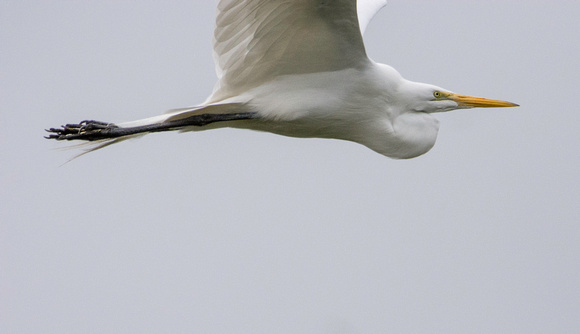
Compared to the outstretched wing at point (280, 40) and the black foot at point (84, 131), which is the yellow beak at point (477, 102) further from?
the black foot at point (84, 131)

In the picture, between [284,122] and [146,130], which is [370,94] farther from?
[146,130]

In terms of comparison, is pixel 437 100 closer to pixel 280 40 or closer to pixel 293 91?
pixel 293 91

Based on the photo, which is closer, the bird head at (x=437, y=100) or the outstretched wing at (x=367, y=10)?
the bird head at (x=437, y=100)

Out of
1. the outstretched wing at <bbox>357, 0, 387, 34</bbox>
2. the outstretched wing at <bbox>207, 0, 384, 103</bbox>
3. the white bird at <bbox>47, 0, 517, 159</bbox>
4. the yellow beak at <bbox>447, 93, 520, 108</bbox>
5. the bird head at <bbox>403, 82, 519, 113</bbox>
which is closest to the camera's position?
the outstretched wing at <bbox>207, 0, 384, 103</bbox>

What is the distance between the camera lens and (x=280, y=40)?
531 centimetres

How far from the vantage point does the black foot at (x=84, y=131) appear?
A: 5.54 m

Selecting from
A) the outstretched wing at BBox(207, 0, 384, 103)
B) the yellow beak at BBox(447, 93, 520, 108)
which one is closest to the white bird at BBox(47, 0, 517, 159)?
the outstretched wing at BBox(207, 0, 384, 103)

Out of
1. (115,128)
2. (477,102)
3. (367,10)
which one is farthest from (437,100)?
(115,128)

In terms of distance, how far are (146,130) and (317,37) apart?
115 cm

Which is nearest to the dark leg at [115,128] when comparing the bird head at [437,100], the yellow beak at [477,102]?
the bird head at [437,100]

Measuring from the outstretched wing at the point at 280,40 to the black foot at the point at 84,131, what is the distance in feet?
2.19

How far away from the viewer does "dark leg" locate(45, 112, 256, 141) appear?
5.47 m

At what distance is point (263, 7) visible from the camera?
5078 millimetres

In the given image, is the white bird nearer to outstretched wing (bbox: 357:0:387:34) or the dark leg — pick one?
the dark leg
